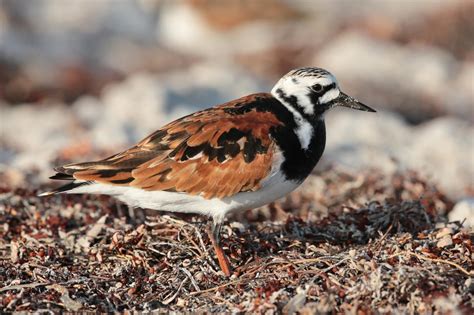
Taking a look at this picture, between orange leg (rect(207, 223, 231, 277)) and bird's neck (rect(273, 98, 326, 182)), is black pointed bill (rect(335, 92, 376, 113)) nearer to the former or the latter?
bird's neck (rect(273, 98, 326, 182))

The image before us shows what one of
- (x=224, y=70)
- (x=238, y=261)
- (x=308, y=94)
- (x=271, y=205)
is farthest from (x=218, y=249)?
(x=224, y=70)

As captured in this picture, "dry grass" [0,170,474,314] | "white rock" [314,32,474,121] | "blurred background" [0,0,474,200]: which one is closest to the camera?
"dry grass" [0,170,474,314]

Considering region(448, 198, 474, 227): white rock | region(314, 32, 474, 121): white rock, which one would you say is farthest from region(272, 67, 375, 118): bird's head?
region(314, 32, 474, 121): white rock

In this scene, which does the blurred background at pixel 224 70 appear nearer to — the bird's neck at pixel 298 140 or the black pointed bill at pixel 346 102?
the black pointed bill at pixel 346 102

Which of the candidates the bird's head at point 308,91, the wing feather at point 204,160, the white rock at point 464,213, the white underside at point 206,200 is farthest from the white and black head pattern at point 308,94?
the white rock at point 464,213

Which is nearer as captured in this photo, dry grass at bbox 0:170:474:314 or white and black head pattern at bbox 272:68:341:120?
dry grass at bbox 0:170:474:314

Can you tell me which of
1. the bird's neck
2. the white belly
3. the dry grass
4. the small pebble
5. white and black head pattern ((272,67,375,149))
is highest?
white and black head pattern ((272,67,375,149))
